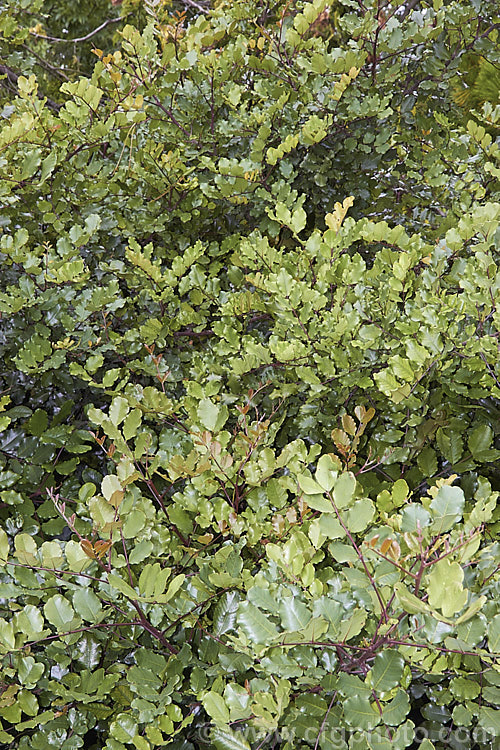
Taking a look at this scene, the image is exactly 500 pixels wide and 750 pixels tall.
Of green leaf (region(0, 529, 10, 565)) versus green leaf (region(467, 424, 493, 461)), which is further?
green leaf (region(467, 424, 493, 461))

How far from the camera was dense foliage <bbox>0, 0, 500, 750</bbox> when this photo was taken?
0.72m

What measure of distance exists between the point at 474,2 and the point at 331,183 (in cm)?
57


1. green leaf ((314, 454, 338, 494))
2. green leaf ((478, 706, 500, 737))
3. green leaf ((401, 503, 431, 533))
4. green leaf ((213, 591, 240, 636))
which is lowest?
green leaf ((213, 591, 240, 636))

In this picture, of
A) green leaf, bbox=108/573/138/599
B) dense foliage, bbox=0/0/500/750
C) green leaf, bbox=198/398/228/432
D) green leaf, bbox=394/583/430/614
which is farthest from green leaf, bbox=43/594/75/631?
green leaf, bbox=394/583/430/614

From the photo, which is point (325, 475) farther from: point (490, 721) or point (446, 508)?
point (490, 721)

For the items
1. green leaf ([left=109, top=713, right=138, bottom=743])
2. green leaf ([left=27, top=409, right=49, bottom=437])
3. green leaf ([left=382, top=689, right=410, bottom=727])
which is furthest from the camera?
green leaf ([left=27, top=409, right=49, bottom=437])

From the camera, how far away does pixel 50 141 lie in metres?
1.59

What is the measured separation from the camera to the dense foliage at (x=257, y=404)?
0.72 meters

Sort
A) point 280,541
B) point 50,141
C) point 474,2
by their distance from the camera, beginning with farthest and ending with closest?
point 50,141, point 474,2, point 280,541

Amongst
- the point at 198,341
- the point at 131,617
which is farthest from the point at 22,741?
the point at 198,341

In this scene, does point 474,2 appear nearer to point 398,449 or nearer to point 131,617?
point 398,449

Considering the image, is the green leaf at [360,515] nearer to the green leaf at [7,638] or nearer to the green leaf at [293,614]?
the green leaf at [293,614]

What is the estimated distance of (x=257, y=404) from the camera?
4.41 feet

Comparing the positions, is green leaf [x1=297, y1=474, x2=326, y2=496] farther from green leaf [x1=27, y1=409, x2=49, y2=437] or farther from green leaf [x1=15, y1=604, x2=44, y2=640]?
green leaf [x1=27, y1=409, x2=49, y2=437]
